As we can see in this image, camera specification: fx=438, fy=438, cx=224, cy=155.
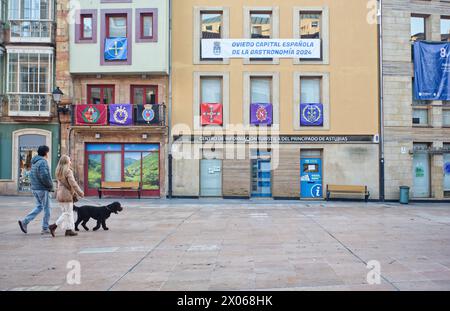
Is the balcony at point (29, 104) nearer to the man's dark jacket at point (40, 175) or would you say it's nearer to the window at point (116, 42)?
the window at point (116, 42)

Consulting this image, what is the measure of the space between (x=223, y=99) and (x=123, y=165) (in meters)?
6.43

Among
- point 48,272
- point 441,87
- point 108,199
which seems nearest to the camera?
point 48,272

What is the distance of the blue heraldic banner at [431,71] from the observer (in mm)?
23547

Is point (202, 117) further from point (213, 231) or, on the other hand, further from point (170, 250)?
point (170, 250)

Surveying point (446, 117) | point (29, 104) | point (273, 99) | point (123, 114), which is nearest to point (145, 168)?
point (123, 114)

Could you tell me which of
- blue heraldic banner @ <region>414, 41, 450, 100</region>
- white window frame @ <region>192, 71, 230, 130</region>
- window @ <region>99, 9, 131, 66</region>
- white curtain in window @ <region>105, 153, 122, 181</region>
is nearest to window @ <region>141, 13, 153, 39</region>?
window @ <region>99, 9, 131, 66</region>

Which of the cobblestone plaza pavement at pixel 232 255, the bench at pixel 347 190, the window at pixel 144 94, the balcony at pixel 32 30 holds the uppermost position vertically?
the balcony at pixel 32 30

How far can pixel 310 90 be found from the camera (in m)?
23.8

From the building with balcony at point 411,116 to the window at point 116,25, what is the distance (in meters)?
13.9

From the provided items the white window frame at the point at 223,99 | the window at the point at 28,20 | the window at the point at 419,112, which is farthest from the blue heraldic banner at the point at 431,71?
the window at the point at 28,20
